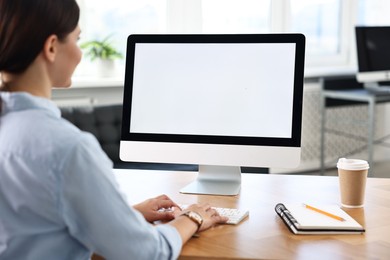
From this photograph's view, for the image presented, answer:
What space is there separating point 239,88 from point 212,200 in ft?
1.08

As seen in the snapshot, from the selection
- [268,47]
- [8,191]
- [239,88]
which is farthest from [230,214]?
[8,191]

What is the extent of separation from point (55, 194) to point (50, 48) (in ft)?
0.88

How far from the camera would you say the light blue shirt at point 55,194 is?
3.25 ft

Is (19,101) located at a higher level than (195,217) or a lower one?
higher

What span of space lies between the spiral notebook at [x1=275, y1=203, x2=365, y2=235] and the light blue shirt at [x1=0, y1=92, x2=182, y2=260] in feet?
1.34

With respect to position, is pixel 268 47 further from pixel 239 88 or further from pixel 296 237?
pixel 296 237

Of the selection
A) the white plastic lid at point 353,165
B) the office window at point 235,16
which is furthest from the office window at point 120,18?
the white plastic lid at point 353,165

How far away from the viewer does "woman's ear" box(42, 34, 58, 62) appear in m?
1.07

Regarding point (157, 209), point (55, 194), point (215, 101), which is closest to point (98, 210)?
point (55, 194)

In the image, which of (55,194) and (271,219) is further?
(271,219)

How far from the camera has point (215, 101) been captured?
1732 millimetres

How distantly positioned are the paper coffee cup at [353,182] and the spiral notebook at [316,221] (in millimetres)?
79

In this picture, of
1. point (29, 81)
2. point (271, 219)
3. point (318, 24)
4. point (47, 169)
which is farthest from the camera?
point (318, 24)

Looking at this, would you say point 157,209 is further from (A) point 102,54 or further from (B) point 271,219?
(A) point 102,54
